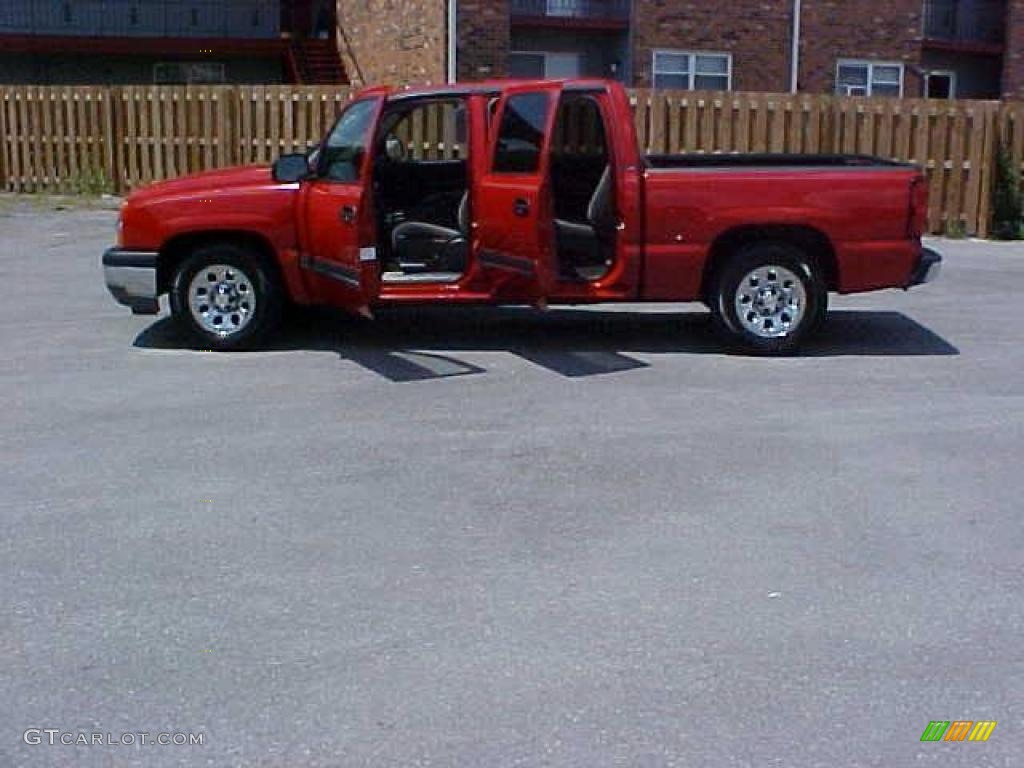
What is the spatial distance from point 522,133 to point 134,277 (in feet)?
9.74

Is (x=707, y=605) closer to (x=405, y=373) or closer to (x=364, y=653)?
(x=364, y=653)

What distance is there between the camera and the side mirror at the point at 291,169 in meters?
9.70

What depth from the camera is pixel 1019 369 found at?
9.59 meters

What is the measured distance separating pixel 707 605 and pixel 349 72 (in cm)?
2525

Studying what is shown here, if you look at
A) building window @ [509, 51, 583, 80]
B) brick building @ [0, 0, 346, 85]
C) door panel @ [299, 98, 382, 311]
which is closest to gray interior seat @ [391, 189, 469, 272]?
door panel @ [299, 98, 382, 311]

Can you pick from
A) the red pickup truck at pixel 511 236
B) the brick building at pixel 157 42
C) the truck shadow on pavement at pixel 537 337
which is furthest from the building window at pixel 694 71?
the red pickup truck at pixel 511 236

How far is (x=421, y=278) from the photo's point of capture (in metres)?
9.80

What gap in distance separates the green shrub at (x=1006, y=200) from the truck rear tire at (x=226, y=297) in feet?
36.3

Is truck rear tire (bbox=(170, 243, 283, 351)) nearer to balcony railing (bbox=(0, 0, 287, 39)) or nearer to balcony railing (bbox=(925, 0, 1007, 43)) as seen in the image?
balcony railing (bbox=(925, 0, 1007, 43))

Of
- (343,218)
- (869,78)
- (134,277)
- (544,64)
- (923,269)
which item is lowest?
(134,277)

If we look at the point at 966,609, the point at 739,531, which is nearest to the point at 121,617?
the point at 739,531

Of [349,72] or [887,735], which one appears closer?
[887,735]

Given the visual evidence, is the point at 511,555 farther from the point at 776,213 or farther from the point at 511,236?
the point at 776,213

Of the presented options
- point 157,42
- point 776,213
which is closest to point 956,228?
point 776,213
